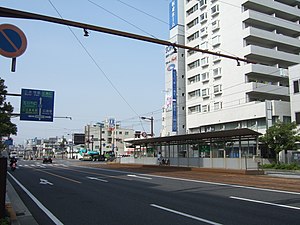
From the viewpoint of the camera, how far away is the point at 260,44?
51.8 meters

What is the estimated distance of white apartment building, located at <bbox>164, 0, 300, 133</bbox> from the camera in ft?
156

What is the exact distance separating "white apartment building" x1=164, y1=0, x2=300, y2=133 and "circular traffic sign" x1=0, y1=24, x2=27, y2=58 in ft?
133

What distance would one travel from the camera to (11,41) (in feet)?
24.5

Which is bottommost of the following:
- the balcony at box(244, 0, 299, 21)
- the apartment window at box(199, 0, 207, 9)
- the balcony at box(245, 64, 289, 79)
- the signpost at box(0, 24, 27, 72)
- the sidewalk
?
the sidewalk

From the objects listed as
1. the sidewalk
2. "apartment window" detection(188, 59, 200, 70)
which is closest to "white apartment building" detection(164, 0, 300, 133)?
"apartment window" detection(188, 59, 200, 70)

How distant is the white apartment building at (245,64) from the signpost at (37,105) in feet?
95.2

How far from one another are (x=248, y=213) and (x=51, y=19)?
776 centimetres

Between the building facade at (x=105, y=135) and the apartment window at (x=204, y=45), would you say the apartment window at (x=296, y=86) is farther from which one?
the building facade at (x=105, y=135)

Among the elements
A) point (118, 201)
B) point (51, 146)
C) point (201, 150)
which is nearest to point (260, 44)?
point (201, 150)

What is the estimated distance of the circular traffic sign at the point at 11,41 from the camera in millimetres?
7379

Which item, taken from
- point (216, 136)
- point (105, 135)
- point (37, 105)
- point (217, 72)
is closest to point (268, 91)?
point (217, 72)

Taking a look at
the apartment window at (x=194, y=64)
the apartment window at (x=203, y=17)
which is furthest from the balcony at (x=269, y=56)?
the apartment window at (x=203, y=17)

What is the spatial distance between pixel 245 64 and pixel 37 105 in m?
33.3

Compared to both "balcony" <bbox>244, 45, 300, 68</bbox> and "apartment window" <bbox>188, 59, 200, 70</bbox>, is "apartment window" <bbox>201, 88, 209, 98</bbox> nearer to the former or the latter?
"apartment window" <bbox>188, 59, 200, 70</bbox>
